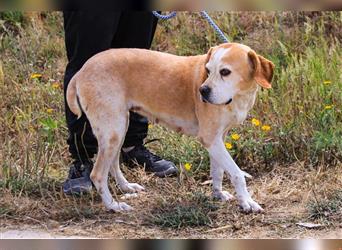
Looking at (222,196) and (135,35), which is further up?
(135,35)

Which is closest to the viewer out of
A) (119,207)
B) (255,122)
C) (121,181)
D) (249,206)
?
(249,206)

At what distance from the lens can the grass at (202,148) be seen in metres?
4.24

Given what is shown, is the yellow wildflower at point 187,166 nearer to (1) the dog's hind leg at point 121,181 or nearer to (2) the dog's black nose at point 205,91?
(1) the dog's hind leg at point 121,181

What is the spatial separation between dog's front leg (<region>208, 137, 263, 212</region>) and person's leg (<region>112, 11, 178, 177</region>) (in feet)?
2.35

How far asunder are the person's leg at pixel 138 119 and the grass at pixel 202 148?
4.7 inches

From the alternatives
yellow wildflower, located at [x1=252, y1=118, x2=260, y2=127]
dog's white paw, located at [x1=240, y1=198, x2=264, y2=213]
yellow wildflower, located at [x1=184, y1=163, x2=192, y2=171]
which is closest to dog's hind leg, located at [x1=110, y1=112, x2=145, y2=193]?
yellow wildflower, located at [x1=184, y1=163, x2=192, y2=171]

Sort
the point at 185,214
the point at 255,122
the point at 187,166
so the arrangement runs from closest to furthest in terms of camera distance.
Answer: the point at 185,214
the point at 187,166
the point at 255,122

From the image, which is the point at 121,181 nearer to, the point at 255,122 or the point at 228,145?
the point at 228,145

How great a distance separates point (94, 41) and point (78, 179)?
853 millimetres

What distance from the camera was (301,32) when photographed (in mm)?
6754

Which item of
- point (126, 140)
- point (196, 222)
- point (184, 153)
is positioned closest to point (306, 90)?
point (184, 153)

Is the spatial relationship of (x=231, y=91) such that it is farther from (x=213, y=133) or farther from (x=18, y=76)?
(x=18, y=76)


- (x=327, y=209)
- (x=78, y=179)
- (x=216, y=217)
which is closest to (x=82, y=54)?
(x=78, y=179)

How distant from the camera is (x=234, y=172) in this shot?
13.6 ft
